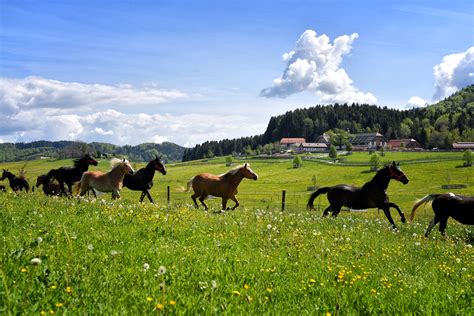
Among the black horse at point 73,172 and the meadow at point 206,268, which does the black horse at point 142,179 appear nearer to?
the black horse at point 73,172

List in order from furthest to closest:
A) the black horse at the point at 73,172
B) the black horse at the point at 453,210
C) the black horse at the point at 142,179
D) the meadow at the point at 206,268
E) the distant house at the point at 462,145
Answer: the distant house at the point at 462,145, the black horse at the point at 73,172, the black horse at the point at 142,179, the black horse at the point at 453,210, the meadow at the point at 206,268

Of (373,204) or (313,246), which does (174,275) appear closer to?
(313,246)

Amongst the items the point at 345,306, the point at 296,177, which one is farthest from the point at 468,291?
the point at 296,177

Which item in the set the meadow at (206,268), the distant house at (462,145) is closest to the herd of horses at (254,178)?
the meadow at (206,268)

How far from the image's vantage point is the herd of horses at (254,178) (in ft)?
55.8

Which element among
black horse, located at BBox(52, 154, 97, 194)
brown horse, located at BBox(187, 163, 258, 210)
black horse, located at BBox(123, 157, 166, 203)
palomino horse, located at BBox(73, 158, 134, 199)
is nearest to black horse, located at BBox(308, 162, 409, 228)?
brown horse, located at BBox(187, 163, 258, 210)

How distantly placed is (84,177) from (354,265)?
730 inches

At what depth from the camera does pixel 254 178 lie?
21.0m

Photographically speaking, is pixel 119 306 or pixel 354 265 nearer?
pixel 119 306

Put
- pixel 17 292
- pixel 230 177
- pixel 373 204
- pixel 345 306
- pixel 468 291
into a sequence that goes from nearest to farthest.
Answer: pixel 17 292
pixel 345 306
pixel 468 291
pixel 373 204
pixel 230 177

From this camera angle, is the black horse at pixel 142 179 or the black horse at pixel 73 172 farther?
the black horse at pixel 73 172

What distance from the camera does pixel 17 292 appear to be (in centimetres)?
454

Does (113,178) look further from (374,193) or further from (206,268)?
(206,268)

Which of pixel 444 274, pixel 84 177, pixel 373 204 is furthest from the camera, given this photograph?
pixel 84 177
